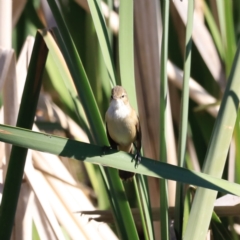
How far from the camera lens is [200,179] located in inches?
40.5

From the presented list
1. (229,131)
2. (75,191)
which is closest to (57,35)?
(229,131)

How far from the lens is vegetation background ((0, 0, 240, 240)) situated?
3.79 ft

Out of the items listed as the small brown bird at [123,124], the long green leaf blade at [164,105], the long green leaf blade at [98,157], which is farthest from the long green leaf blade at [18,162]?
the small brown bird at [123,124]

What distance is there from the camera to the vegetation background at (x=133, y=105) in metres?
1.15

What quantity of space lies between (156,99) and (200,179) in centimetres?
81

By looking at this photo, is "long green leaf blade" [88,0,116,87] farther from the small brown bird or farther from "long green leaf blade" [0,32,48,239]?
the small brown bird

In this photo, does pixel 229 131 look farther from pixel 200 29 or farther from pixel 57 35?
pixel 200 29

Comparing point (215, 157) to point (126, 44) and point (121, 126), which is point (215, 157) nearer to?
point (126, 44)

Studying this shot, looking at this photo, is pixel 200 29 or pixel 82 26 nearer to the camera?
pixel 200 29

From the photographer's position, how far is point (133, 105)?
1.35 meters

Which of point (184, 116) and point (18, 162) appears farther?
point (184, 116)

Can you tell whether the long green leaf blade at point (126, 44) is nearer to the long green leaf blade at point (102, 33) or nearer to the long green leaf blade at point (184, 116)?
the long green leaf blade at point (102, 33)

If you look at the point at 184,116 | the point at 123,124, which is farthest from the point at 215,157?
the point at 123,124

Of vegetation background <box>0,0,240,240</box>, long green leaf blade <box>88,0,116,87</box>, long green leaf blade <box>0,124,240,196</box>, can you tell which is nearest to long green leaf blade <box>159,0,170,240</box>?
vegetation background <box>0,0,240,240</box>
